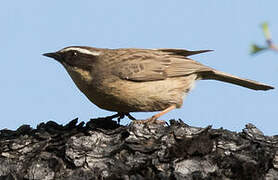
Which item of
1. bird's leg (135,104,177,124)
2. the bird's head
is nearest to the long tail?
bird's leg (135,104,177,124)

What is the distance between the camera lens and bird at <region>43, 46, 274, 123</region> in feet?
28.4

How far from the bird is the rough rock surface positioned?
1012 mm

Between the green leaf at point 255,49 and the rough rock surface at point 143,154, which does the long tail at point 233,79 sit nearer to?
the rough rock surface at point 143,154

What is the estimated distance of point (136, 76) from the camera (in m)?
9.09

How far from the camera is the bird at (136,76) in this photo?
28.4 ft

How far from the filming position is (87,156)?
6.92 m

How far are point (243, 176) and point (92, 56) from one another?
441cm

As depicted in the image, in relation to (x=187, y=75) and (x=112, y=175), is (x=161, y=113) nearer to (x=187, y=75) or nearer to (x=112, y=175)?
(x=187, y=75)

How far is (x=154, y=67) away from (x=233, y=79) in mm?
1803

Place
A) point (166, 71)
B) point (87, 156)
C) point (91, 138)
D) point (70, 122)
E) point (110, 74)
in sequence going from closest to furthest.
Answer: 1. point (87, 156)
2. point (91, 138)
3. point (70, 122)
4. point (110, 74)
5. point (166, 71)

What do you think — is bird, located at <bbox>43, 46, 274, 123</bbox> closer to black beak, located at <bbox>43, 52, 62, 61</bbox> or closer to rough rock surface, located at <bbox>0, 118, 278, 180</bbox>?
black beak, located at <bbox>43, 52, 62, 61</bbox>

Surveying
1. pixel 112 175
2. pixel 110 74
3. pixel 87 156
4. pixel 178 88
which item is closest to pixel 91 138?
pixel 87 156

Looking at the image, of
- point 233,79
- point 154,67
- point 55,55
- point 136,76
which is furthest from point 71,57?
point 233,79

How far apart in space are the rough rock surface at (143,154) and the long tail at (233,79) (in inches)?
92.1
